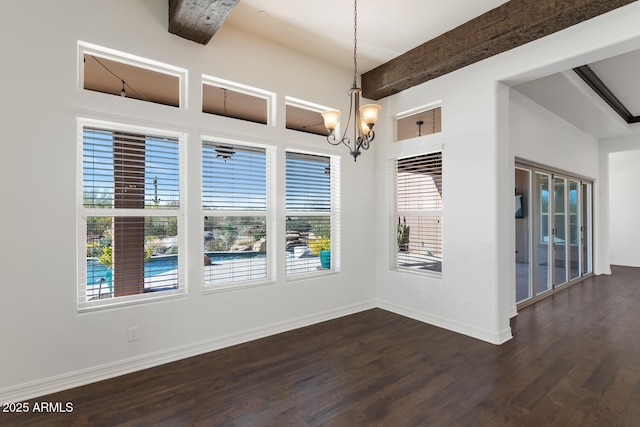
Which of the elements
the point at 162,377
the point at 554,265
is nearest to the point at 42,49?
the point at 162,377

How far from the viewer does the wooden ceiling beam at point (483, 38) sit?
281 cm

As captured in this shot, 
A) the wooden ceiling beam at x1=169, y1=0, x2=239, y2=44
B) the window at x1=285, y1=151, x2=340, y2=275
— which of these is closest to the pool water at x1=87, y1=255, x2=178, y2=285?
the window at x1=285, y1=151, x2=340, y2=275

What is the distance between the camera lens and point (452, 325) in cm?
402

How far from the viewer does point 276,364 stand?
3.11 meters

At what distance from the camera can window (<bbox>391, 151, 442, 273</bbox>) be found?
4.34 metres

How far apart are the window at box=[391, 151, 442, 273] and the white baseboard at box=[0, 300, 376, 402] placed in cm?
158

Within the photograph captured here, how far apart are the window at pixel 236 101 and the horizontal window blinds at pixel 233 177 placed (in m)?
0.44

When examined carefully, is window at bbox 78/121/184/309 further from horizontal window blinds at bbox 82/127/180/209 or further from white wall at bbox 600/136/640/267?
white wall at bbox 600/136/640/267

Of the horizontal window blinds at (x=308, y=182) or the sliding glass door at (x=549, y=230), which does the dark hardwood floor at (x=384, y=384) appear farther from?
the horizontal window blinds at (x=308, y=182)

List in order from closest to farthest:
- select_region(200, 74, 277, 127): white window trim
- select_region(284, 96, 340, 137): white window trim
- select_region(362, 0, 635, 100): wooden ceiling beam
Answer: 1. select_region(362, 0, 635, 100): wooden ceiling beam
2. select_region(200, 74, 277, 127): white window trim
3. select_region(284, 96, 340, 137): white window trim

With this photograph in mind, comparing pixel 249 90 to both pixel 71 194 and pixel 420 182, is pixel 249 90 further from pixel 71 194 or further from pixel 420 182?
pixel 420 182

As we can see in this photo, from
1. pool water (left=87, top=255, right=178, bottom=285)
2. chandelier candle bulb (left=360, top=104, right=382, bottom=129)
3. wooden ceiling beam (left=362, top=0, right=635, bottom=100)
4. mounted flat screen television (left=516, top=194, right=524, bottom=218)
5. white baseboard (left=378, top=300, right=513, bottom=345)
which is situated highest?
wooden ceiling beam (left=362, top=0, right=635, bottom=100)

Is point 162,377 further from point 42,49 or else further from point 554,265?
point 554,265

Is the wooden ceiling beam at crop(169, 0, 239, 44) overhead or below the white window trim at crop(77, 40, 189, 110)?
overhead
